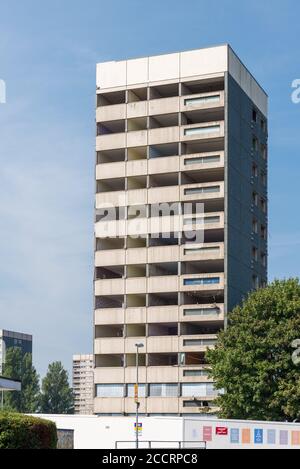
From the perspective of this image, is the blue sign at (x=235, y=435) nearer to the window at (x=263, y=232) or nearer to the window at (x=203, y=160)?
the window at (x=203, y=160)

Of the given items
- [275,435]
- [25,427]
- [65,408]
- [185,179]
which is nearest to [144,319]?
[185,179]

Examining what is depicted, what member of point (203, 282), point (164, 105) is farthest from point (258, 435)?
→ point (164, 105)

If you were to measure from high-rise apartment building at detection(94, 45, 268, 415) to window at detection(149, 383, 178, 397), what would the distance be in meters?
0.17

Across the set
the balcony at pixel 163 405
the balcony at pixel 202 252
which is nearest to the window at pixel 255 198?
the balcony at pixel 202 252

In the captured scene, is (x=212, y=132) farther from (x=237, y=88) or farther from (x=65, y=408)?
(x=65, y=408)

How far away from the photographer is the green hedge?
1121 inches

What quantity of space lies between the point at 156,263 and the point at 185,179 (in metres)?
11.5

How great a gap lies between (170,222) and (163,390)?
2125 cm

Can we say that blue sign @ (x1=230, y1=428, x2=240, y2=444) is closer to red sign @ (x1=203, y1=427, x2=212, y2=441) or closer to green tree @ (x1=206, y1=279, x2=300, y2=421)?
red sign @ (x1=203, y1=427, x2=212, y2=441)

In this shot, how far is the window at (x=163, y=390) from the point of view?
106m

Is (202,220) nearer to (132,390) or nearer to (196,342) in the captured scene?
(196,342)

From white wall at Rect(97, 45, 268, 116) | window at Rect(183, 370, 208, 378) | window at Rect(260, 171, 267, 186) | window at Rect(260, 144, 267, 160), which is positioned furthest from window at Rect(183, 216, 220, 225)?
window at Rect(260, 144, 267, 160)

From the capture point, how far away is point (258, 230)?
12038 centimetres
